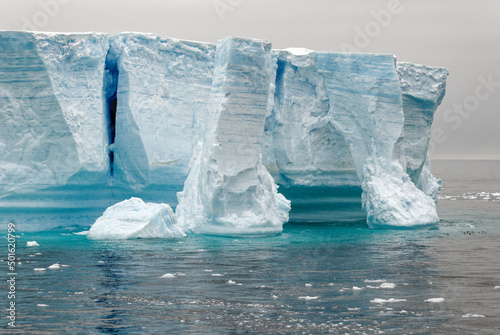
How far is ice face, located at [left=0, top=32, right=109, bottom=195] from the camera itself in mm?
17000

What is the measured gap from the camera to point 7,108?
1708cm

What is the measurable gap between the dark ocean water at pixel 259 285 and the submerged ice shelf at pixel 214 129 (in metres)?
1.29

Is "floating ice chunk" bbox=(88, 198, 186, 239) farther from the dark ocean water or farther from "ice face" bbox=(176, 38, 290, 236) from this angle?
"ice face" bbox=(176, 38, 290, 236)

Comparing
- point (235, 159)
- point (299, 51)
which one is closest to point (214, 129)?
point (235, 159)

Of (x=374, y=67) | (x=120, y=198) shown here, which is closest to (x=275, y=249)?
(x=120, y=198)

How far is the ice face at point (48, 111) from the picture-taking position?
1700cm

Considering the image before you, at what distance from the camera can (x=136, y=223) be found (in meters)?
16.3

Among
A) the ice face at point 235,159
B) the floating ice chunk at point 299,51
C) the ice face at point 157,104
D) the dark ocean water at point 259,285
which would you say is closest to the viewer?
the dark ocean water at point 259,285

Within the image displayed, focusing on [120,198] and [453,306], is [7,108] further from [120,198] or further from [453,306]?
[453,306]

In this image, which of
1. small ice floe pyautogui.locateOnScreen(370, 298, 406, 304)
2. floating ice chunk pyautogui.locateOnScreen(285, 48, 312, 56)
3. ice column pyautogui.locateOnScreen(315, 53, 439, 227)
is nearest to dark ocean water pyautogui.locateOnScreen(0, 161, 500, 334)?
small ice floe pyautogui.locateOnScreen(370, 298, 406, 304)

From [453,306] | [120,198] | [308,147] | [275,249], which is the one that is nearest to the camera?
[453,306]

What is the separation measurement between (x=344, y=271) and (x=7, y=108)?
28.2 ft

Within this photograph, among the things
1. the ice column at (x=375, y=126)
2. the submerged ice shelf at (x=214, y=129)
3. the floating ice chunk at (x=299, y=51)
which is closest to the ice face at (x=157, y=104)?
the submerged ice shelf at (x=214, y=129)

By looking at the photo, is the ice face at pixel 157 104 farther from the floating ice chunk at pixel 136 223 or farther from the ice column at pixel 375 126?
the ice column at pixel 375 126
